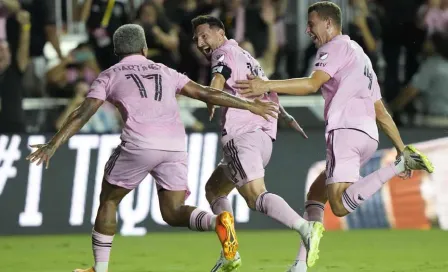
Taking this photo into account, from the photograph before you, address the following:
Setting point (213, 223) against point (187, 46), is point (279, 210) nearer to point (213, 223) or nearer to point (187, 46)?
point (213, 223)

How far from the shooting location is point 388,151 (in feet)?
49.6

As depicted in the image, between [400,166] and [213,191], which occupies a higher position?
[400,166]

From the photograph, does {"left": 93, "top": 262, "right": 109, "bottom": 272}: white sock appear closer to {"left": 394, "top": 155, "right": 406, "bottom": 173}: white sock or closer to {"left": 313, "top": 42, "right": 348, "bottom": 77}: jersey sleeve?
{"left": 313, "top": 42, "right": 348, "bottom": 77}: jersey sleeve

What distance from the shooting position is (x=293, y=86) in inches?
368

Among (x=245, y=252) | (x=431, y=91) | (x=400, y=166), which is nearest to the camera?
(x=400, y=166)

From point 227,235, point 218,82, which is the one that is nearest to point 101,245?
point 227,235

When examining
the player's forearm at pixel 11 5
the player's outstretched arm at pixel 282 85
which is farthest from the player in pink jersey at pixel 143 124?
the player's forearm at pixel 11 5

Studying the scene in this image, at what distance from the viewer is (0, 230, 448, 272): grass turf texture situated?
1120cm

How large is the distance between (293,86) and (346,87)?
56cm

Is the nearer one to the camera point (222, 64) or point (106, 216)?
point (106, 216)

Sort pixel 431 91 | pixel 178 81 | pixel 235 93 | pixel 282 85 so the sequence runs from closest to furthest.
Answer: pixel 282 85
pixel 178 81
pixel 235 93
pixel 431 91

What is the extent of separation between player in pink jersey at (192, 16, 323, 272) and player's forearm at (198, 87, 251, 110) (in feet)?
1.59

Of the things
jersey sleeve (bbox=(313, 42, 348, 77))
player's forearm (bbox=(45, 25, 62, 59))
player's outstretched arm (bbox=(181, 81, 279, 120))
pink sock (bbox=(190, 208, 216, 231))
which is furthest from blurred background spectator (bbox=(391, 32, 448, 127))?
pink sock (bbox=(190, 208, 216, 231))

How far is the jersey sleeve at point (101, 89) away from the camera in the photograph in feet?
30.1
